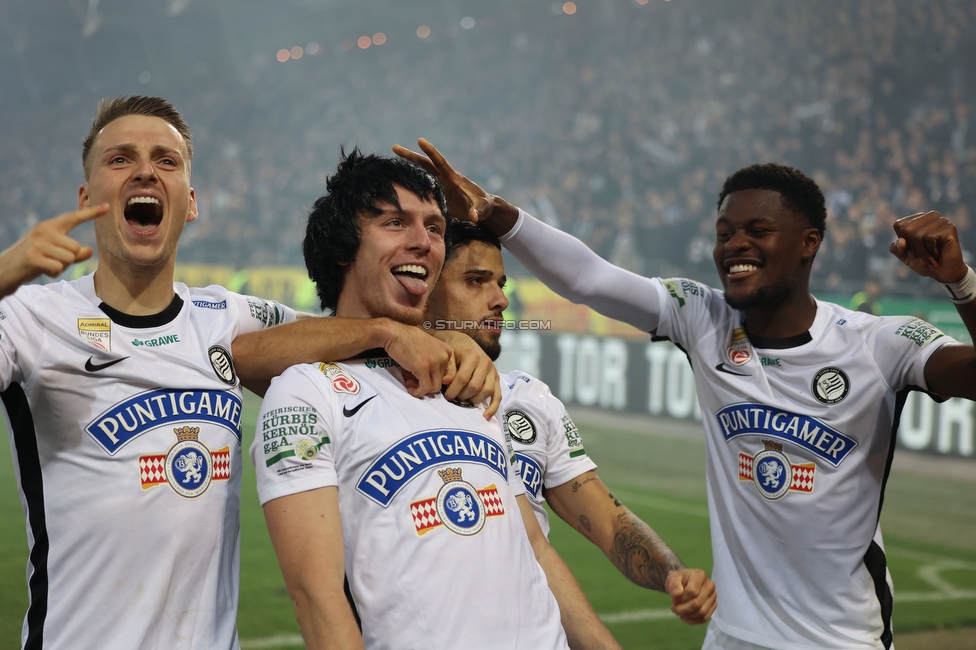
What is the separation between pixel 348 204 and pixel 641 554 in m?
1.43

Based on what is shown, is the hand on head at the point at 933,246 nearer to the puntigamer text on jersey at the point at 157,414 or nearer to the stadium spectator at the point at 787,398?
the stadium spectator at the point at 787,398

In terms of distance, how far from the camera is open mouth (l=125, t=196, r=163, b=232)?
2607mm

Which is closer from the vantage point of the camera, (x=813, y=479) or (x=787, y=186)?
(x=813, y=479)

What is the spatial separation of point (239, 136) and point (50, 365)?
2481cm

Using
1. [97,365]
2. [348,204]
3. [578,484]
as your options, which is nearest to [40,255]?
[97,365]

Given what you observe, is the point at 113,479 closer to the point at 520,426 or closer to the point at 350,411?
the point at 350,411

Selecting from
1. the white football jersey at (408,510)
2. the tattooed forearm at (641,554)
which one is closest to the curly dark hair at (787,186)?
the tattooed forearm at (641,554)

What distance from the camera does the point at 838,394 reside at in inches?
131

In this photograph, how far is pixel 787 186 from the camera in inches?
143

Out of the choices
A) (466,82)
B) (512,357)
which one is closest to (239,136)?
(466,82)

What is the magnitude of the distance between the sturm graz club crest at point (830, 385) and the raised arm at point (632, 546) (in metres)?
0.94

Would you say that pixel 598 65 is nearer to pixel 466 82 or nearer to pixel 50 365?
pixel 466 82

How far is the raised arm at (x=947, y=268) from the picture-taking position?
2898 millimetres

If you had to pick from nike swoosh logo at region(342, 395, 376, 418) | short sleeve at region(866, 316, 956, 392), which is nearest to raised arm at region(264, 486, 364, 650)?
nike swoosh logo at region(342, 395, 376, 418)
